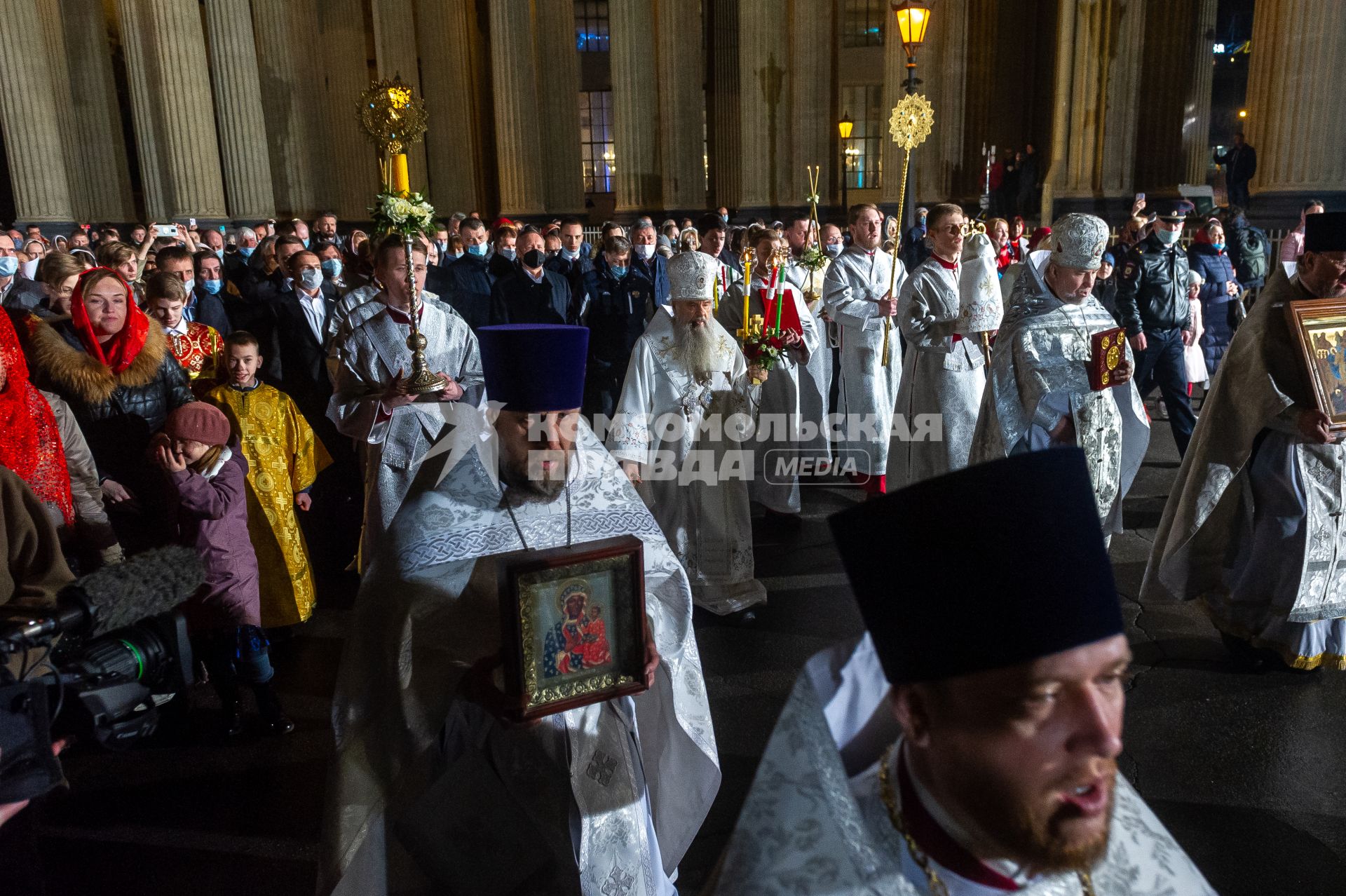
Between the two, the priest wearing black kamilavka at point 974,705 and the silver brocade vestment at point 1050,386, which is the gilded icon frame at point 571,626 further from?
the silver brocade vestment at point 1050,386

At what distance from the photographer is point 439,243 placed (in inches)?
472

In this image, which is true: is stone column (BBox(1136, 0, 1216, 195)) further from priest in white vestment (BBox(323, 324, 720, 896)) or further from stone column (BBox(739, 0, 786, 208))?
priest in white vestment (BBox(323, 324, 720, 896))

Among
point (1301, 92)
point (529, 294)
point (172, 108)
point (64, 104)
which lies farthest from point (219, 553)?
point (64, 104)

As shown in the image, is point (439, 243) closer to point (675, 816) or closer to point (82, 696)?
point (675, 816)

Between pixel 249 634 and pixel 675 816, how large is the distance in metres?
2.27

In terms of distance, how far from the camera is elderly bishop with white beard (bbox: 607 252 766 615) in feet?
16.5

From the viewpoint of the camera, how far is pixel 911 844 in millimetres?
1390

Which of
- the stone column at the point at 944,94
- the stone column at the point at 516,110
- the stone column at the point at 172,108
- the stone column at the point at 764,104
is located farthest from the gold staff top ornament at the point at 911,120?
the stone column at the point at 172,108

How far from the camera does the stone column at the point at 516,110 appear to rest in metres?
19.6

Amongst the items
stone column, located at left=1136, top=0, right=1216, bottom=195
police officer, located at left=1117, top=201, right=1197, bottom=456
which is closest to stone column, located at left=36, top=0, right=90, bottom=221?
police officer, located at left=1117, top=201, right=1197, bottom=456

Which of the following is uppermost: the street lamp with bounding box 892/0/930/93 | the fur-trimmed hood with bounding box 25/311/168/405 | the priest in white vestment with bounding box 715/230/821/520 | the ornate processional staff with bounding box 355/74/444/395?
the street lamp with bounding box 892/0/930/93

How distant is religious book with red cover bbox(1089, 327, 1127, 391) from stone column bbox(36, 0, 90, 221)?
1978 centimetres

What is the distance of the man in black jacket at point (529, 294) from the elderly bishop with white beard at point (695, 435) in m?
3.72

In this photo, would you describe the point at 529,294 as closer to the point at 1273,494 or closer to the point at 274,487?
the point at 274,487
